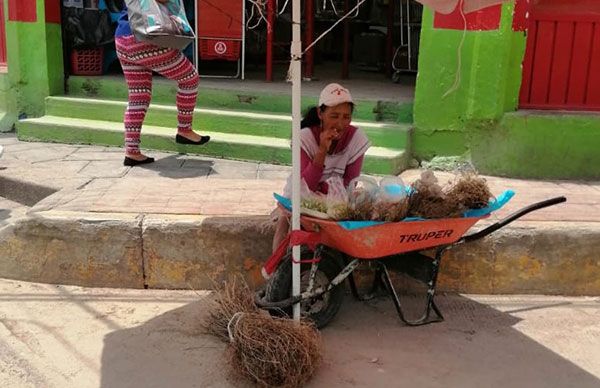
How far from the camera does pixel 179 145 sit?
593cm

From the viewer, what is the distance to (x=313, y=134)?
3520 millimetres

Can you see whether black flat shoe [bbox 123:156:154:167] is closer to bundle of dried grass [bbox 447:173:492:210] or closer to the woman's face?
the woman's face

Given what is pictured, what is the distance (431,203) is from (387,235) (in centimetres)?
28

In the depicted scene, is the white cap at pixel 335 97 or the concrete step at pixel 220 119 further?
the concrete step at pixel 220 119

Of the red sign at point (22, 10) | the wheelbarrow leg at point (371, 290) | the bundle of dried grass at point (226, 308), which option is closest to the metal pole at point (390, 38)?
the red sign at point (22, 10)

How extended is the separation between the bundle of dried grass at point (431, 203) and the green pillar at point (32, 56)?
4902 mm

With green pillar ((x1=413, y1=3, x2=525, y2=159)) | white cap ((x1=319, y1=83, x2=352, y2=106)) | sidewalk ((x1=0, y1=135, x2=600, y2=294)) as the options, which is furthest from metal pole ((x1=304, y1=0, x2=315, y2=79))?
white cap ((x1=319, y1=83, x2=352, y2=106))

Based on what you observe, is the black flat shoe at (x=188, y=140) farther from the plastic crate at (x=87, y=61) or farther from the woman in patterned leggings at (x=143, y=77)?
the plastic crate at (x=87, y=61)

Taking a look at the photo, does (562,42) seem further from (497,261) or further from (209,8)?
(209,8)

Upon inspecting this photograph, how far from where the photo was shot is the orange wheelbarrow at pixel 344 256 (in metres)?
3.12

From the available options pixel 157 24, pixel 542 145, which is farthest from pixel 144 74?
pixel 542 145

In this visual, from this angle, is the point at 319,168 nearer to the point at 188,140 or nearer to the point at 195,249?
the point at 195,249

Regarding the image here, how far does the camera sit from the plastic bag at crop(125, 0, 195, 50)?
4.78m

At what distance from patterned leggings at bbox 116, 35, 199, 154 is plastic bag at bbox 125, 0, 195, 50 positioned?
135 mm
